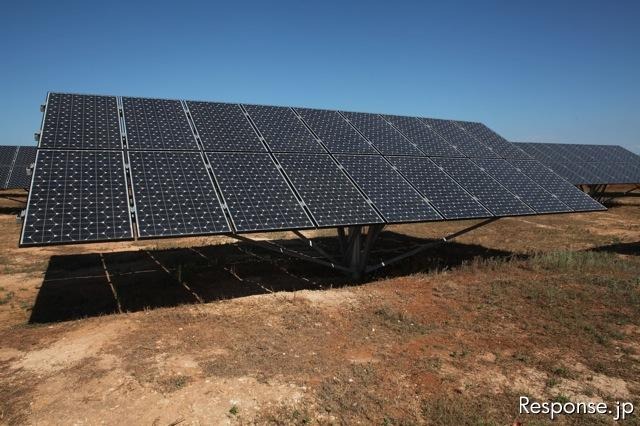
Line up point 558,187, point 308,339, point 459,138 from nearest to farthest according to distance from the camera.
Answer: point 308,339 < point 558,187 < point 459,138

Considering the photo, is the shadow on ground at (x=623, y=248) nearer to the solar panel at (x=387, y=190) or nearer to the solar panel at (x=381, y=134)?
the solar panel at (x=381, y=134)

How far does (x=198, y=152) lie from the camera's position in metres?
14.5

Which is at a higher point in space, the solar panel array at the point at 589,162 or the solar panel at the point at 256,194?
the solar panel array at the point at 589,162

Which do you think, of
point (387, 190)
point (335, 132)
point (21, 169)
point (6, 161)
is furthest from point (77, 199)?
point (6, 161)

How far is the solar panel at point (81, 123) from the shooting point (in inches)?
524

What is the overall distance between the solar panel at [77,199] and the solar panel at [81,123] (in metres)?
0.60

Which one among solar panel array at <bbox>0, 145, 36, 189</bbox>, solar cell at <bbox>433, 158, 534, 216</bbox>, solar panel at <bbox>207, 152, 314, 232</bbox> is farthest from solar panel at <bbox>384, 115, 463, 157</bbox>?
solar panel array at <bbox>0, 145, 36, 189</bbox>

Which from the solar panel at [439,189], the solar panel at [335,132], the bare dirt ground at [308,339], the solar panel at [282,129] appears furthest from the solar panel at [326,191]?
the solar panel at [439,189]

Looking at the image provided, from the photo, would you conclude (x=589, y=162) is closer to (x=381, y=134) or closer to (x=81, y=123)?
(x=381, y=134)

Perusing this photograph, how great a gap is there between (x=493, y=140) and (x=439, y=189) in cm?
920

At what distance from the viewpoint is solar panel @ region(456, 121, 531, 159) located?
A: 72.5 ft

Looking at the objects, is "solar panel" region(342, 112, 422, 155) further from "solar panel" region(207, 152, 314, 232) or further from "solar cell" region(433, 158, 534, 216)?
"solar panel" region(207, 152, 314, 232)

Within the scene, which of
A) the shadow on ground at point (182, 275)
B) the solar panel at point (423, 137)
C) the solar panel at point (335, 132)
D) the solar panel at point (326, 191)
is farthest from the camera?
the solar panel at point (423, 137)

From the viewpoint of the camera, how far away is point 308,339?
1052 cm
